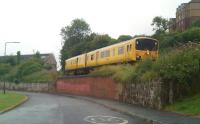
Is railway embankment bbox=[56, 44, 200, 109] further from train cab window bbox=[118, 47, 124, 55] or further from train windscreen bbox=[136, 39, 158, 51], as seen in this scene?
train cab window bbox=[118, 47, 124, 55]

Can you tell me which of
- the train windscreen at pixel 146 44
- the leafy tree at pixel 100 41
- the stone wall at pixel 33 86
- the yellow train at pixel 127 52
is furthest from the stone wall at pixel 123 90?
the leafy tree at pixel 100 41

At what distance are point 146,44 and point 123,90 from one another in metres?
5.92

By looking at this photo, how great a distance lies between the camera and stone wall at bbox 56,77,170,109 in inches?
1031

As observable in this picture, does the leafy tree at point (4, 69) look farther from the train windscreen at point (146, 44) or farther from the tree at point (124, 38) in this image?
the train windscreen at point (146, 44)

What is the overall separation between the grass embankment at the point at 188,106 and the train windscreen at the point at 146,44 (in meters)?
13.2

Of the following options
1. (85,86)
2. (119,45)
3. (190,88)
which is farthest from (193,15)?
(190,88)

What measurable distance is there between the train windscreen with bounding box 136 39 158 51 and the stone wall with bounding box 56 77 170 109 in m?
3.70

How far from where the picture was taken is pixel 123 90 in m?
35.0

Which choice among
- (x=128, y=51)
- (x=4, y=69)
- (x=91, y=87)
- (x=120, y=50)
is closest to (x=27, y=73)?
(x=4, y=69)

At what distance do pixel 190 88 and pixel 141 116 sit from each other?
5950mm

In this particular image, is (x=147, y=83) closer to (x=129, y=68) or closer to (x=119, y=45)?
(x=129, y=68)

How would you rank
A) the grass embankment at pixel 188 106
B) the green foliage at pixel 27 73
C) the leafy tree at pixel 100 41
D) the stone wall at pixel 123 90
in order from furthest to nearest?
the leafy tree at pixel 100 41
the green foliage at pixel 27 73
the stone wall at pixel 123 90
the grass embankment at pixel 188 106

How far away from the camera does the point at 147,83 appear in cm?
2877

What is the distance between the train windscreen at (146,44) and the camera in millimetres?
38219
